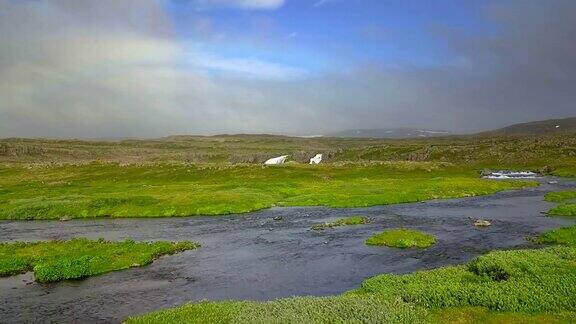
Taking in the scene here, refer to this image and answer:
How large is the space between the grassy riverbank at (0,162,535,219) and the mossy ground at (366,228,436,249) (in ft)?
82.1

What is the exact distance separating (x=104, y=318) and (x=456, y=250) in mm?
27914

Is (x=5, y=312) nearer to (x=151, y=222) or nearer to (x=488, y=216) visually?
(x=151, y=222)

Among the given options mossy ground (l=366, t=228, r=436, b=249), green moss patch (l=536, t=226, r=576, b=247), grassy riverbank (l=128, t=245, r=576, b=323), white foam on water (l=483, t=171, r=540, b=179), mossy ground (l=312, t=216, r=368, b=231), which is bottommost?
white foam on water (l=483, t=171, r=540, b=179)

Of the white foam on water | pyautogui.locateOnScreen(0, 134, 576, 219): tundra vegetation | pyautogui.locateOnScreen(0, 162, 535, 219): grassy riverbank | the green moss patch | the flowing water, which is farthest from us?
the white foam on water

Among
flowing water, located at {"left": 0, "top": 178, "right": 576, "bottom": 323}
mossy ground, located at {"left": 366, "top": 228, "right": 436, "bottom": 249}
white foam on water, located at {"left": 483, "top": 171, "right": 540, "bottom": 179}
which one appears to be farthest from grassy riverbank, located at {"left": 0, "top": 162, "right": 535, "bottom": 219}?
mossy ground, located at {"left": 366, "top": 228, "right": 436, "bottom": 249}

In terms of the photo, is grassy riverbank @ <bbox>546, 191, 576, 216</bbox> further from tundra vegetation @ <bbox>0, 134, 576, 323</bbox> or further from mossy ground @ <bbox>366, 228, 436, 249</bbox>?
mossy ground @ <bbox>366, 228, 436, 249</bbox>

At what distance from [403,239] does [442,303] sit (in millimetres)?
20320

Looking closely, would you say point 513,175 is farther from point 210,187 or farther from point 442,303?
point 442,303

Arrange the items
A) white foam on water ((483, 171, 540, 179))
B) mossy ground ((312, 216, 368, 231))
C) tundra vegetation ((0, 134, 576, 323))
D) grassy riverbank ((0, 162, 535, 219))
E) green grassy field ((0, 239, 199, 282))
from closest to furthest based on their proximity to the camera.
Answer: tundra vegetation ((0, 134, 576, 323)), green grassy field ((0, 239, 199, 282)), mossy ground ((312, 216, 368, 231)), grassy riverbank ((0, 162, 535, 219)), white foam on water ((483, 171, 540, 179))

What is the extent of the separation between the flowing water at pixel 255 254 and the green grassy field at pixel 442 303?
589 centimetres

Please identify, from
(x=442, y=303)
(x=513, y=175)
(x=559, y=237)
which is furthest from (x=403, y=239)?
(x=513, y=175)

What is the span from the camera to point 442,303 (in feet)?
80.2

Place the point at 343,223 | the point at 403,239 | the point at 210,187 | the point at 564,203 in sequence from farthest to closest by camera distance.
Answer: the point at 210,187, the point at 564,203, the point at 343,223, the point at 403,239

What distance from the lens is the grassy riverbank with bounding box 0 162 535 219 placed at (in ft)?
237
